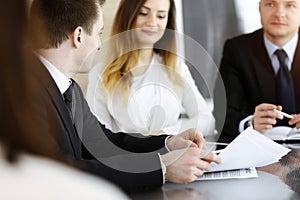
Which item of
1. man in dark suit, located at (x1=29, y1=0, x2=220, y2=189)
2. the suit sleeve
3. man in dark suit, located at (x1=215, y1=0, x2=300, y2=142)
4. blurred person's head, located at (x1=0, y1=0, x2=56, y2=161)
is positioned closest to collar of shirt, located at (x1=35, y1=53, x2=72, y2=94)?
man in dark suit, located at (x1=29, y1=0, x2=220, y2=189)

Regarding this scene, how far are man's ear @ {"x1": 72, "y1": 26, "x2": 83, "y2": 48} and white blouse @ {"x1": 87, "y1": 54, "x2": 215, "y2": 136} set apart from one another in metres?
0.47

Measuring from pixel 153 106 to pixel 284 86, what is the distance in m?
0.64

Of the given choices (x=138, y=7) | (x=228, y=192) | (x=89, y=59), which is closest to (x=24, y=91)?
(x=228, y=192)

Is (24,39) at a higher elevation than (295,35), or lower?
higher

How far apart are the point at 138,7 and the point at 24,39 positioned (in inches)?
78.0

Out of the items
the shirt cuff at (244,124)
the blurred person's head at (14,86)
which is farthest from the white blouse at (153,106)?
the blurred person's head at (14,86)

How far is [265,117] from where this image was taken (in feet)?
6.84

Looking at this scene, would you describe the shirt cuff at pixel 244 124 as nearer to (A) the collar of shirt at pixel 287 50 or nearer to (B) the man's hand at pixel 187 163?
(A) the collar of shirt at pixel 287 50

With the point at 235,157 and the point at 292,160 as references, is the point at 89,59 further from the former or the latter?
the point at 292,160

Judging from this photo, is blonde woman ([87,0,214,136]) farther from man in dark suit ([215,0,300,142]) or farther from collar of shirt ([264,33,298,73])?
collar of shirt ([264,33,298,73])

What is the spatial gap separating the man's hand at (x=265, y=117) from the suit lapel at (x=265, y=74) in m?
0.53

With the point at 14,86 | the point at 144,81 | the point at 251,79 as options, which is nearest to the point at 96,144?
the point at 144,81

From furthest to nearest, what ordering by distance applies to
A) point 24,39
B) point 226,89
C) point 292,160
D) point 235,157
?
point 226,89, point 292,160, point 235,157, point 24,39

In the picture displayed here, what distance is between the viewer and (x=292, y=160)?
1.76 m
